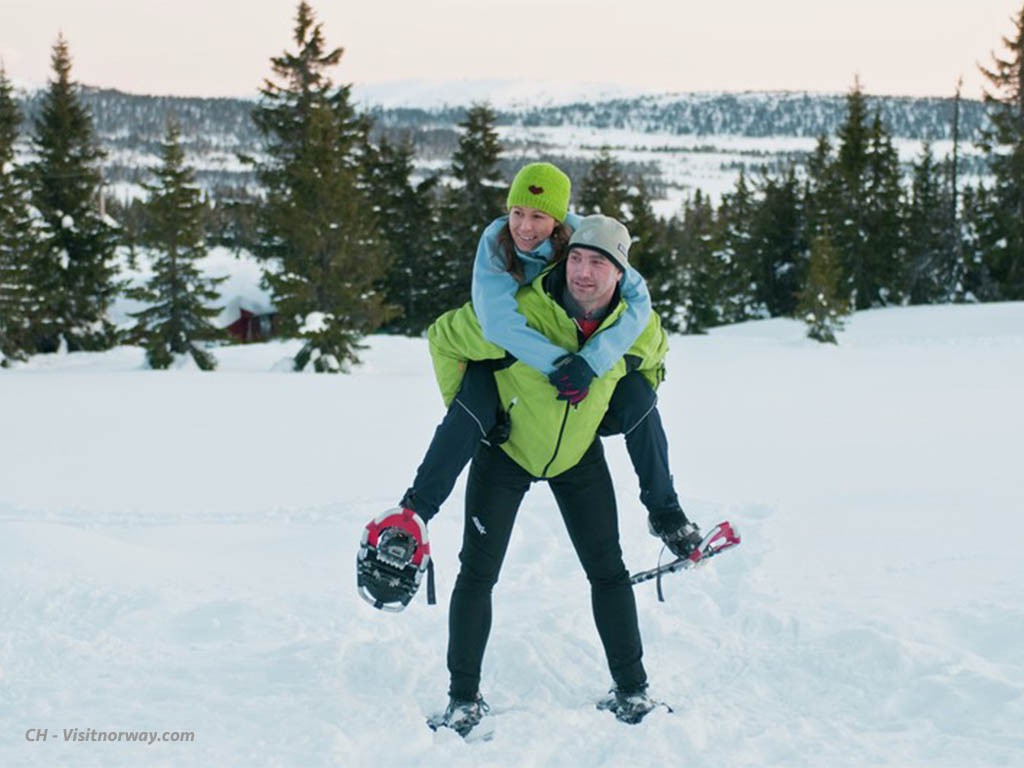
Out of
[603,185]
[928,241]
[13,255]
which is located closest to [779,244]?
[928,241]

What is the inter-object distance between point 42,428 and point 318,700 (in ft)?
28.7

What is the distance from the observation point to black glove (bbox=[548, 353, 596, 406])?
3029mm

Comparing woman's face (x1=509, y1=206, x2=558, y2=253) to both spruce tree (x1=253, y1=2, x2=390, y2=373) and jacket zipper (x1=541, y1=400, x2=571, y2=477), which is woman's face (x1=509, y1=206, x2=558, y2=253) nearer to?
jacket zipper (x1=541, y1=400, x2=571, y2=477)

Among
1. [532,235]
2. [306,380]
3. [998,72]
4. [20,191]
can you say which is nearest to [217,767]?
[532,235]

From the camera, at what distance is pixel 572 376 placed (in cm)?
303

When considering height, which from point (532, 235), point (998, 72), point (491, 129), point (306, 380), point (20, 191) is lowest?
point (306, 380)

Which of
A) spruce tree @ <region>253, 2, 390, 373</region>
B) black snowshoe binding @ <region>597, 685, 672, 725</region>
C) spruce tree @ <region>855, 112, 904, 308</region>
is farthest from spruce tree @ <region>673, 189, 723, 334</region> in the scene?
black snowshoe binding @ <region>597, 685, 672, 725</region>

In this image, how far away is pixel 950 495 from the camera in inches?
Answer: 265

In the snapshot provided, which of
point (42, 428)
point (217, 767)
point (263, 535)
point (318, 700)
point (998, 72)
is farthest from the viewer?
point (998, 72)

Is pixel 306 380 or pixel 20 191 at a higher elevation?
pixel 20 191

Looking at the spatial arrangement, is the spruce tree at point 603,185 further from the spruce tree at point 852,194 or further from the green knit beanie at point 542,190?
the green knit beanie at point 542,190

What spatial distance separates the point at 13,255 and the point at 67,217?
11.2 feet

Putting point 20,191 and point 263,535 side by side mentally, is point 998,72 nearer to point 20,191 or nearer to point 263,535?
point 20,191

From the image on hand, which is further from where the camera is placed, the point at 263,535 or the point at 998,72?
the point at 998,72
